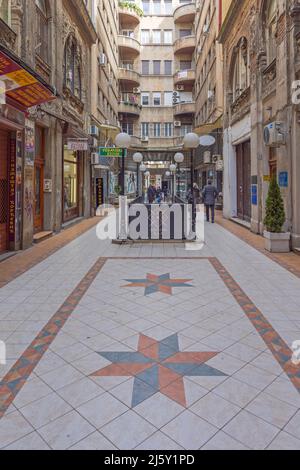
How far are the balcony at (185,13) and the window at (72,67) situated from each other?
22848 mm

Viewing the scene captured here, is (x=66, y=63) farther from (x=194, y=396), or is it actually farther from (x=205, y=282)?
(x=194, y=396)

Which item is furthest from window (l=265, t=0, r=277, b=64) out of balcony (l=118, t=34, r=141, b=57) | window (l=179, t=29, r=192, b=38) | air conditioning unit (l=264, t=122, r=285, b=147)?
window (l=179, t=29, r=192, b=38)

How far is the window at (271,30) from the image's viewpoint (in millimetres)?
10625

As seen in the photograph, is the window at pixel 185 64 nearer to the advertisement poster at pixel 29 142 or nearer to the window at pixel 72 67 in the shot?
the window at pixel 72 67

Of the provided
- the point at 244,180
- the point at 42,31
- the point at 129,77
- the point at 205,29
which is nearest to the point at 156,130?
the point at 129,77

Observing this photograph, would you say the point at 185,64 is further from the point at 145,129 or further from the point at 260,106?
the point at 260,106

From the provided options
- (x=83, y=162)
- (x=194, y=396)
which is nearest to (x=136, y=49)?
(x=83, y=162)

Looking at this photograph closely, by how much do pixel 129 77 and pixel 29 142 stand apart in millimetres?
26954

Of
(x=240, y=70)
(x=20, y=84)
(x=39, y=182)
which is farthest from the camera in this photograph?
(x=240, y=70)

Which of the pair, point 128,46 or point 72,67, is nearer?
point 72,67

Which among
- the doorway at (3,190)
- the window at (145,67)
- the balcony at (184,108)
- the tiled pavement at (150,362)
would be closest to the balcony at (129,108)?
the balcony at (184,108)

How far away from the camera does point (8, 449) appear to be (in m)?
2.29

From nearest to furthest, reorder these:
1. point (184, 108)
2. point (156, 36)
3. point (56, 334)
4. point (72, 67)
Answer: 1. point (56, 334)
2. point (72, 67)
3. point (184, 108)
4. point (156, 36)

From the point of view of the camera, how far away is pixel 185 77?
3303 cm
